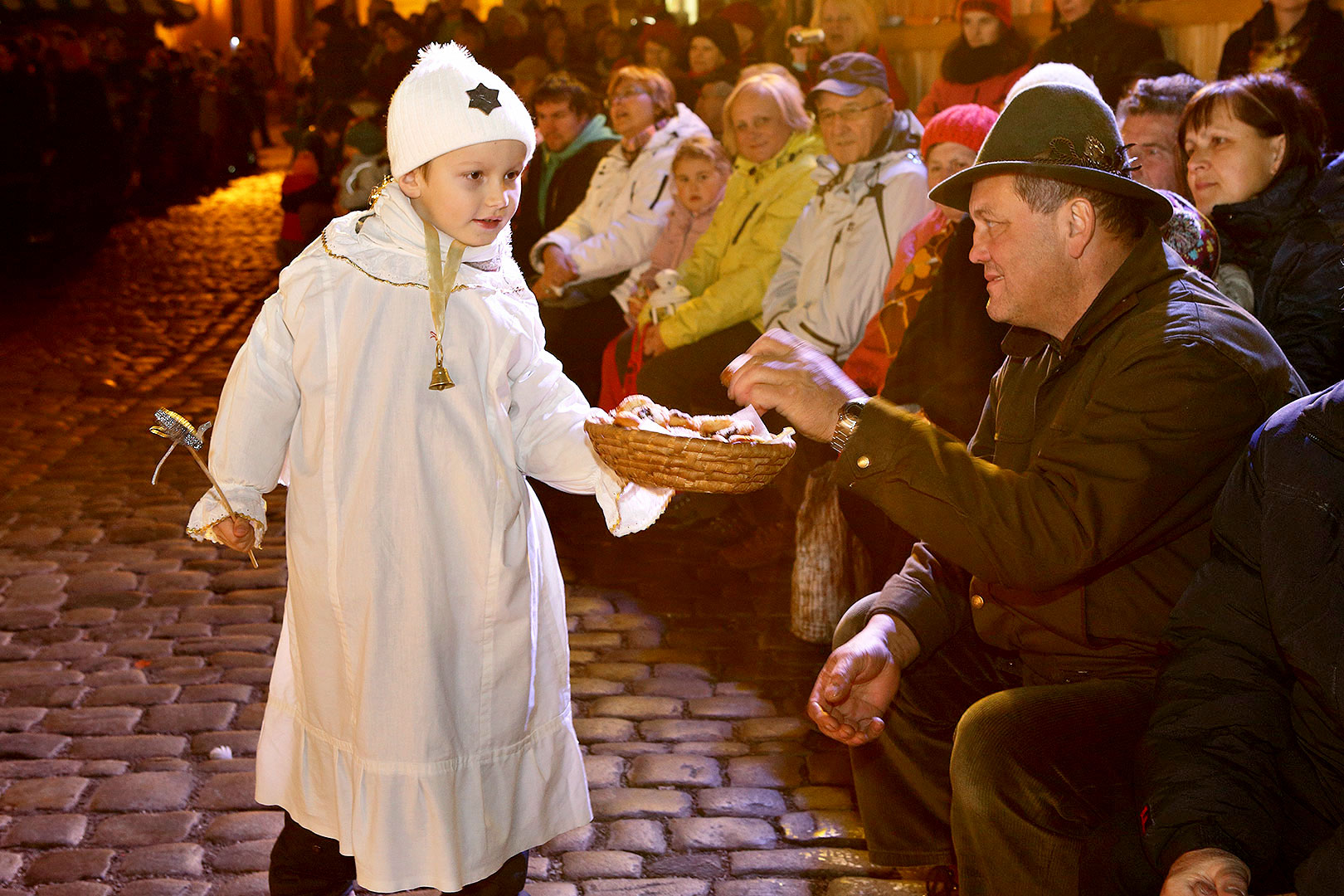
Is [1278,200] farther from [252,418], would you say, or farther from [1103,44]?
[252,418]

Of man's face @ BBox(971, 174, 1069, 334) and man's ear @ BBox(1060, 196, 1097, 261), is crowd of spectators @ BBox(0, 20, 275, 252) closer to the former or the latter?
man's face @ BBox(971, 174, 1069, 334)

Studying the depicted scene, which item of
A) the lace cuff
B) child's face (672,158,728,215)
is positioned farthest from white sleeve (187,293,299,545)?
child's face (672,158,728,215)

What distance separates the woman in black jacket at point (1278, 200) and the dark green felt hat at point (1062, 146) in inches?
50.4

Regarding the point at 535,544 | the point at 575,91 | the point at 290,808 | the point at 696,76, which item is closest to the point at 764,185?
the point at 575,91

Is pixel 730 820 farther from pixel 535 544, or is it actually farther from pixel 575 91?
pixel 575 91

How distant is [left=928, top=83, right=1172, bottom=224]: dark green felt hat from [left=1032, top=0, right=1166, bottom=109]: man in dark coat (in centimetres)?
432

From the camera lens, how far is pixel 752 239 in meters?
6.73

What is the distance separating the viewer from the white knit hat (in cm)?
300

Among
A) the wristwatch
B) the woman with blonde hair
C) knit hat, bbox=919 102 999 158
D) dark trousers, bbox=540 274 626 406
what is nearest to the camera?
the wristwatch

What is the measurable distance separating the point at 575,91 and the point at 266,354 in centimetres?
611

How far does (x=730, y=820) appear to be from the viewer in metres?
3.93

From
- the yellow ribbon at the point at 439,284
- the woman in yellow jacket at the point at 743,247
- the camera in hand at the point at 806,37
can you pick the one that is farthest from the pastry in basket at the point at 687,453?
the camera in hand at the point at 806,37

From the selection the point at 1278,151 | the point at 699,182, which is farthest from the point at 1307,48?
the point at 699,182

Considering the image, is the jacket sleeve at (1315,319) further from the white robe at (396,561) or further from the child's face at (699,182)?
the child's face at (699,182)
